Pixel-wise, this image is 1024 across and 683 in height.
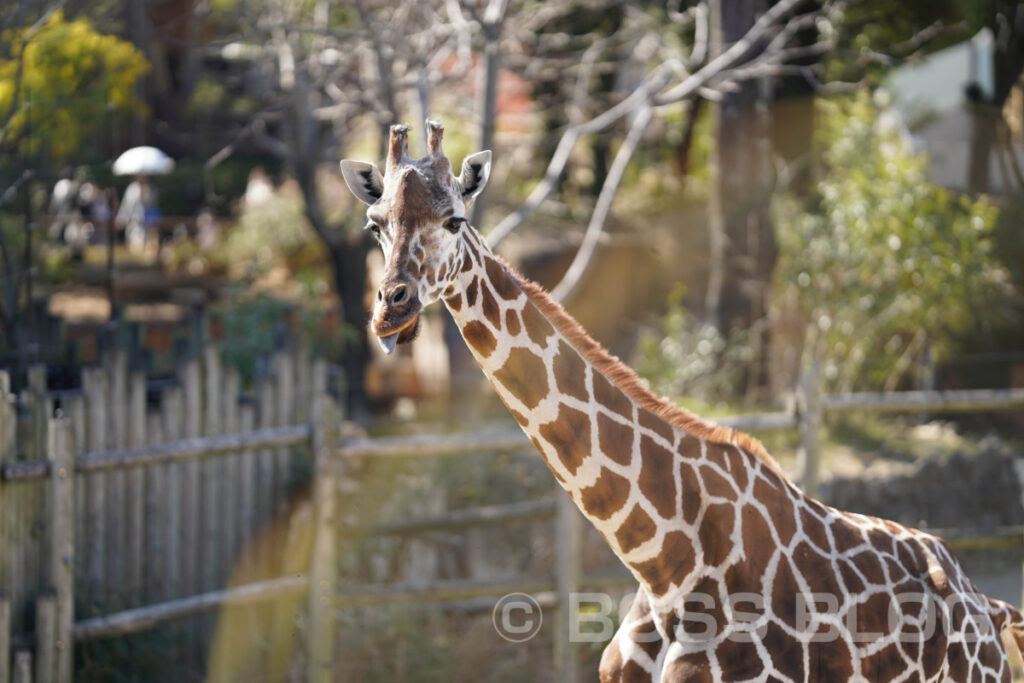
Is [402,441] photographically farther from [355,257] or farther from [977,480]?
[355,257]

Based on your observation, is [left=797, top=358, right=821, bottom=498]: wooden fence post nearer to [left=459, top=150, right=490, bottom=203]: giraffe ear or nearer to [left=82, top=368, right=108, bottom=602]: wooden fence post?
[left=459, top=150, right=490, bottom=203]: giraffe ear

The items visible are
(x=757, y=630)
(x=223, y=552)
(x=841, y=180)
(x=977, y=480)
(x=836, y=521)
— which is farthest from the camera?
(x=841, y=180)

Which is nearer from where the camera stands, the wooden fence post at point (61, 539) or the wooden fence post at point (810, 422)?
the wooden fence post at point (61, 539)

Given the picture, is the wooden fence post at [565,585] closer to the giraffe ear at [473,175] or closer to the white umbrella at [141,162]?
the giraffe ear at [473,175]

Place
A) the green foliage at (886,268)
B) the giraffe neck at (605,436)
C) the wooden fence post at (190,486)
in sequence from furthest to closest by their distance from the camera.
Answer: the green foliage at (886,268)
the wooden fence post at (190,486)
the giraffe neck at (605,436)

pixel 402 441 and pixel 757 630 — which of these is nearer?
pixel 757 630

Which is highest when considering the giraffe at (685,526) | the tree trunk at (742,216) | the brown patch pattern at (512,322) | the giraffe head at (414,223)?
the tree trunk at (742,216)

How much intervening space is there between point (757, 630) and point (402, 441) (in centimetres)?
258

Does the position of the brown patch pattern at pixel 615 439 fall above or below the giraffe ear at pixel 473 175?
below

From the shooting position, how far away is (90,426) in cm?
549

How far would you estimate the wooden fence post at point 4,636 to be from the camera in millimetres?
4578

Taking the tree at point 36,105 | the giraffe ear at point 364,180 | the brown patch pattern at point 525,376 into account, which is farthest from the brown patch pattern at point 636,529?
the tree at point 36,105

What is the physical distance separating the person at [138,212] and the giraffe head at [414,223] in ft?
38.2

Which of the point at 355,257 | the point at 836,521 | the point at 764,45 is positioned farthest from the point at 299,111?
the point at 836,521
